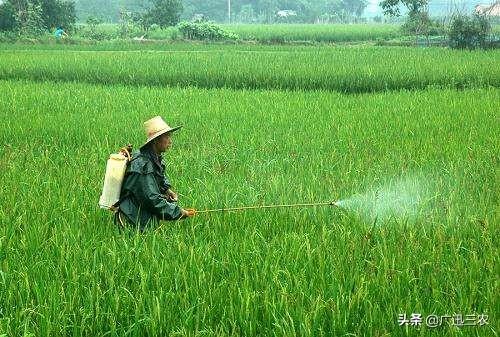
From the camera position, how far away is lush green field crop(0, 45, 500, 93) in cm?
1084

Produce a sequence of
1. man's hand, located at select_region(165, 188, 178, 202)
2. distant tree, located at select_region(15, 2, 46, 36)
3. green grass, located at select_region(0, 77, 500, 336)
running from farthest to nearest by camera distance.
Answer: distant tree, located at select_region(15, 2, 46, 36)
man's hand, located at select_region(165, 188, 178, 202)
green grass, located at select_region(0, 77, 500, 336)

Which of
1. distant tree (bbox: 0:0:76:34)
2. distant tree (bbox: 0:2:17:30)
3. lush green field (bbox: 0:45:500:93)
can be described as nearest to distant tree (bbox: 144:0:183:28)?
distant tree (bbox: 0:0:76:34)

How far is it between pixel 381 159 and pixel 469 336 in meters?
3.04

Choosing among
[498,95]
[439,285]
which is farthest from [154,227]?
[498,95]

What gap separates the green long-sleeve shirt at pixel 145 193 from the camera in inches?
120

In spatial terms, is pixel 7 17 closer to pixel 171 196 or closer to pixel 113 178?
pixel 171 196

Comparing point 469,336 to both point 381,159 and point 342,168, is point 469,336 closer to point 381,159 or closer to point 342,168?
point 342,168

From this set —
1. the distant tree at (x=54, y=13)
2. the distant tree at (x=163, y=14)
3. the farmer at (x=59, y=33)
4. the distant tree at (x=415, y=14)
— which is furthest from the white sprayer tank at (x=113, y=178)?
the distant tree at (x=163, y=14)

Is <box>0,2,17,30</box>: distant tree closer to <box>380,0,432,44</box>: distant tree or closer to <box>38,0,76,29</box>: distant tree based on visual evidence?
<box>38,0,76,29</box>: distant tree

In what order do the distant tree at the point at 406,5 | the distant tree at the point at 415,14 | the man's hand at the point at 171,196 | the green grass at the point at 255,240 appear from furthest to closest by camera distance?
the distant tree at the point at 406,5 → the distant tree at the point at 415,14 → the man's hand at the point at 171,196 → the green grass at the point at 255,240

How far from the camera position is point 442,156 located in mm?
5129

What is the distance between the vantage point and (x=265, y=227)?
11.1 feet

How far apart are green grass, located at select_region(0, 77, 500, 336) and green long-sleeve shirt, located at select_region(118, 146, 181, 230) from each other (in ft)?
0.42

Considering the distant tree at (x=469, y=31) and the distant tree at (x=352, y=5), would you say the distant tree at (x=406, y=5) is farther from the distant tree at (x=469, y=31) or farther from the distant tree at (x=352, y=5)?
the distant tree at (x=352, y=5)
